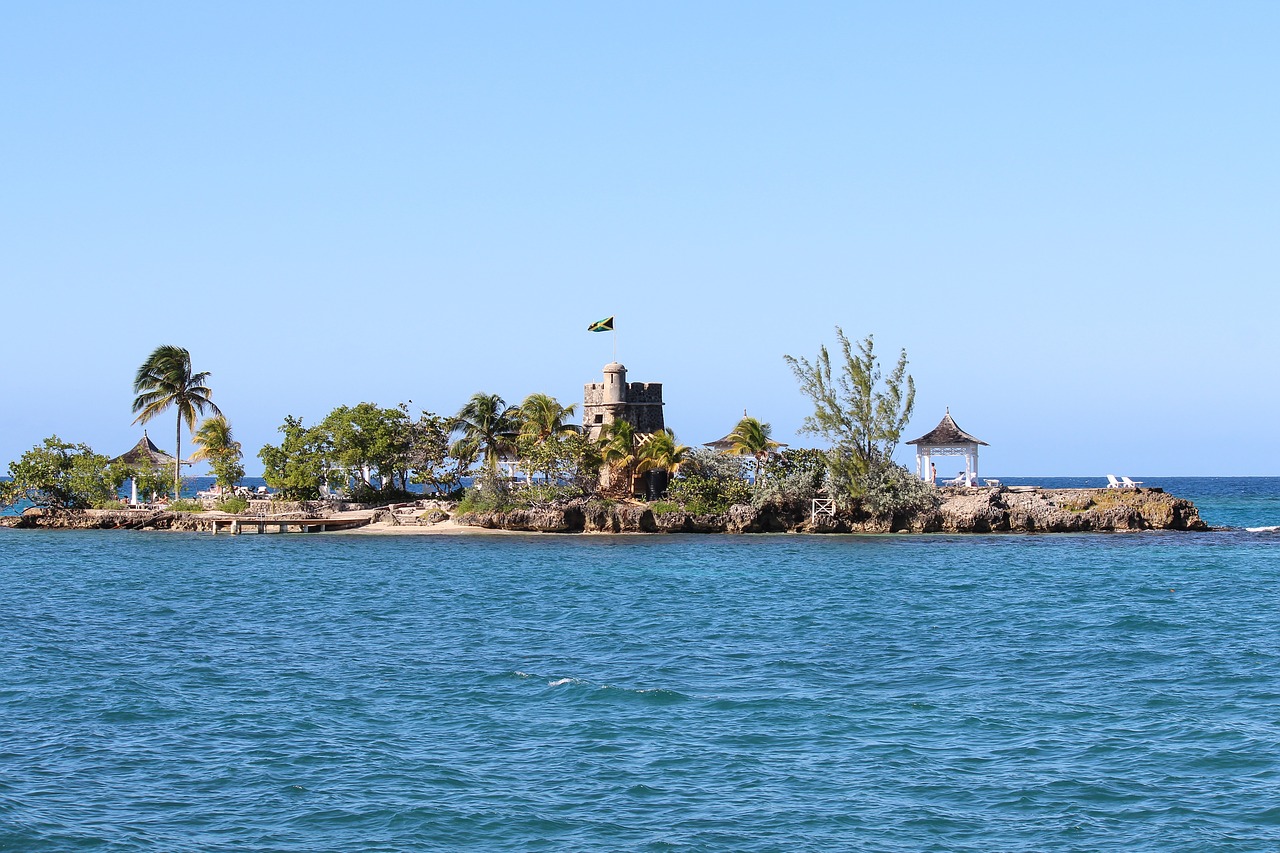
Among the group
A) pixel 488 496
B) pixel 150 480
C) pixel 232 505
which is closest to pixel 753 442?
pixel 488 496

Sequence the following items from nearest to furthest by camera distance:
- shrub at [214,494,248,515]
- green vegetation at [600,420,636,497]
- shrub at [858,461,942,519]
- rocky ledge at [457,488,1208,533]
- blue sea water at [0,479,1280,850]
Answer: blue sea water at [0,479,1280,850] < shrub at [858,461,942,519] < rocky ledge at [457,488,1208,533] < green vegetation at [600,420,636,497] < shrub at [214,494,248,515]

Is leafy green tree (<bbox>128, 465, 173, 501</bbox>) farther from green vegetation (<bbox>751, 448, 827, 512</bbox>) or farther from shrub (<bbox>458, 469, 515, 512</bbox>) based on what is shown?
green vegetation (<bbox>751, 448, 827, 512</bbox>)

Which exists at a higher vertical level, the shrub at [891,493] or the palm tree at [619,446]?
the palm tree at [619,446]

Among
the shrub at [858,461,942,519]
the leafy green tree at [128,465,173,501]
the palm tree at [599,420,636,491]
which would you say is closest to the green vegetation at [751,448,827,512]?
the shrub at [858,461,942,519]

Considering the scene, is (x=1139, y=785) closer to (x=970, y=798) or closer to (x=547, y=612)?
(x=970, y=798)

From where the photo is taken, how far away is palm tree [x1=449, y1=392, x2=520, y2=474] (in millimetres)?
77562

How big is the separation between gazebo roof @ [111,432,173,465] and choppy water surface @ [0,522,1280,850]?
144ft

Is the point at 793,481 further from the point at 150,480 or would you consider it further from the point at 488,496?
the point at 150,480

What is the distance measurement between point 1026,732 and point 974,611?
15092 millimetres

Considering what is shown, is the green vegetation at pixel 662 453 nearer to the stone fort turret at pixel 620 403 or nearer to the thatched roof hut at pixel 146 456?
the stone fort turret at pixel 620 403

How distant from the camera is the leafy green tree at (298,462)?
74.8 meters

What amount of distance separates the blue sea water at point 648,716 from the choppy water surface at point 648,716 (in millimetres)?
74

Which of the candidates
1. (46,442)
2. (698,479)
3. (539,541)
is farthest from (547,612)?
(46,442)

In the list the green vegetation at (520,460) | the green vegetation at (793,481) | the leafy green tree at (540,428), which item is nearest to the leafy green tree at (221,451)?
the green vegetation at (520,460)
